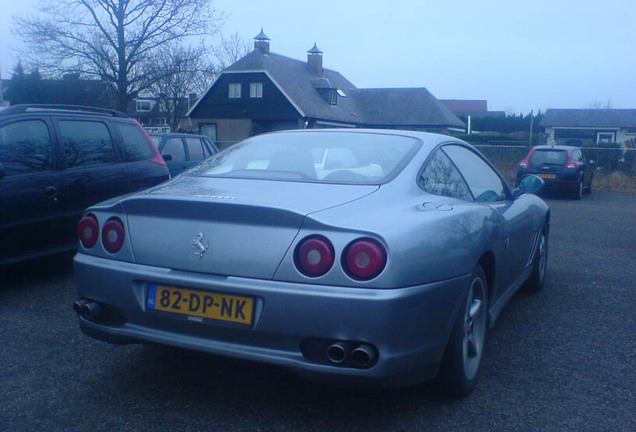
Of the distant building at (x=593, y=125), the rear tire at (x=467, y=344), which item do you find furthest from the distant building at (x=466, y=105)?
the rear tire at (x=467, y=344)

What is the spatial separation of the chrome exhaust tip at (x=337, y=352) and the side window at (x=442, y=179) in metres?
1.14

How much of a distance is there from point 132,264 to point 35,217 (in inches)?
118

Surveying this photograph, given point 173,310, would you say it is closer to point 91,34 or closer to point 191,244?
point 191,244

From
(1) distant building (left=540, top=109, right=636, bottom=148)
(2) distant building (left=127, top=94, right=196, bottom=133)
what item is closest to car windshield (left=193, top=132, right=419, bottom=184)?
(2) distant building (left=127, top=94, right=196, bottom=133)

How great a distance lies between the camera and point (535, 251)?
18.1 ft

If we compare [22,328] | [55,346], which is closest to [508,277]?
[55,346]

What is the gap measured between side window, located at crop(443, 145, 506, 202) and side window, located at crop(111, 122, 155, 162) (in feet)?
12.6

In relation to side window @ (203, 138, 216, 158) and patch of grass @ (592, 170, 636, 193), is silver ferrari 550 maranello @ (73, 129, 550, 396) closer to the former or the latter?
side window @ (203, 138, 216, 158)

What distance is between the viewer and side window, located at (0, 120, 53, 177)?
5523mm

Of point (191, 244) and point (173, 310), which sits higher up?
point (191, 244)

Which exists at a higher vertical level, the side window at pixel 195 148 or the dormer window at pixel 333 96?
the dormer window at pixel 333 96

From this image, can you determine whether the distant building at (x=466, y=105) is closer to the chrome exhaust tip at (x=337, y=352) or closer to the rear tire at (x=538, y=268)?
the rear tire at (x=538, y=268)

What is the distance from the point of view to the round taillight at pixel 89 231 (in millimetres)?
3301

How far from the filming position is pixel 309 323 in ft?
8.87
